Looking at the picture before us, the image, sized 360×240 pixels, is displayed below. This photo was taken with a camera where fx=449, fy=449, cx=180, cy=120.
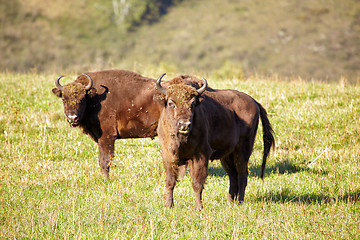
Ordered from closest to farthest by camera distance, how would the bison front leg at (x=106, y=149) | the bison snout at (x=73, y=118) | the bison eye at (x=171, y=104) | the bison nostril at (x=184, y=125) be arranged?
the bison nostril at (x=184, y=125) < the bison eye at (x=171, y=104) < the bison snout at (x=73, y=118) < the bison front leg at (x=106, y=149)

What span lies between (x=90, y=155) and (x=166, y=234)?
5513mm

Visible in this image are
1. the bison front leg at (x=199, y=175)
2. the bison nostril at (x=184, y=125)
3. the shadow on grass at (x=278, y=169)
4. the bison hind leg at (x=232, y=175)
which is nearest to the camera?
the bison nostril at (x=184, y=125)

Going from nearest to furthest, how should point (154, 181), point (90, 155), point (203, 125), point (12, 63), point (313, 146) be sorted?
point (203, 125)
point (154, 181)
point (90, 155)
point (313, 146)
point (12, 63)

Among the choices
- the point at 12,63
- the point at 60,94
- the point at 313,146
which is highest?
the point at 60,94

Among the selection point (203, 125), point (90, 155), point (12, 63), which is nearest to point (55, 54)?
point (12, 63)

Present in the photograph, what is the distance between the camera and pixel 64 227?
617cm

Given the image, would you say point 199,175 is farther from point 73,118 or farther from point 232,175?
point 73,118

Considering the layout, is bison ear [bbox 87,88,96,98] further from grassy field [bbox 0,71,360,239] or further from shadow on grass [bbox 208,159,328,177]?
shadow on grass [bbox 208,159,328,177]

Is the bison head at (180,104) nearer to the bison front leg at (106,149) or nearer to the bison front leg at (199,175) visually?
the bison front leg at (199,175)

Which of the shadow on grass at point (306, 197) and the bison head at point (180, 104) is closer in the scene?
the bison head at point (180, 104)

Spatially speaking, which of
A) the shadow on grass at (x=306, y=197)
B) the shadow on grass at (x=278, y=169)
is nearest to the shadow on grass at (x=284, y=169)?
the shadow on grass at (x=278, y=169)

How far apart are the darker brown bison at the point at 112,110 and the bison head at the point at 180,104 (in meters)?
2.50

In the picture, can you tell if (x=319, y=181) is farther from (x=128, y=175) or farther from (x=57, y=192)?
(x=57, y=192)

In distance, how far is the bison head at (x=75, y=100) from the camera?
9438mm
